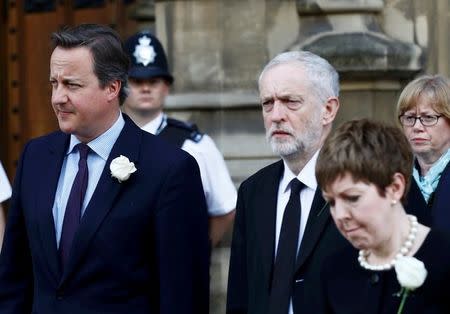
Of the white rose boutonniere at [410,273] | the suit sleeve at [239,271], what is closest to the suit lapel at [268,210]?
the suit sleeve at [239,271]

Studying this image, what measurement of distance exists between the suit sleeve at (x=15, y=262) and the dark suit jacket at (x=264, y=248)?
846 mm

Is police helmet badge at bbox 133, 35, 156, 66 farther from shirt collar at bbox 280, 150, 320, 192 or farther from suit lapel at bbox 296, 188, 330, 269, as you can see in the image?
suit lapel at bbox 296, 188, 330, 269

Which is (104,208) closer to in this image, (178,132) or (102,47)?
(102,47)

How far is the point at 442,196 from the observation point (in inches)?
257

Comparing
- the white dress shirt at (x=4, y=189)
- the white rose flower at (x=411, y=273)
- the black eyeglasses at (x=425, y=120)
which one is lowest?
the white dress shirt at (x=4, y=189)

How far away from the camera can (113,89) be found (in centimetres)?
605

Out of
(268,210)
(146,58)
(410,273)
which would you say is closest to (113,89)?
(268,210)

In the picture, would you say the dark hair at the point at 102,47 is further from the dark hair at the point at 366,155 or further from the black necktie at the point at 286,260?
the dark hair at the point at 366,155

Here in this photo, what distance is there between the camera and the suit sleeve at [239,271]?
5.96m

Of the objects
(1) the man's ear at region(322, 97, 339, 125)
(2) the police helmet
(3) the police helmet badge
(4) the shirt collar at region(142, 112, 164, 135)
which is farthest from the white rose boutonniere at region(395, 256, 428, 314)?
(3) the police helmet badge

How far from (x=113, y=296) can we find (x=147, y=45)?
302 centimetres

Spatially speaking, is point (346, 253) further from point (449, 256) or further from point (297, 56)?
point (297, 56)

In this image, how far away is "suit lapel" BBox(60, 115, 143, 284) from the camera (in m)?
5.84

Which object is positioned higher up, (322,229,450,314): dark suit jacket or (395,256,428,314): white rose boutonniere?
(395,256,428,314): white rose boutonniere
